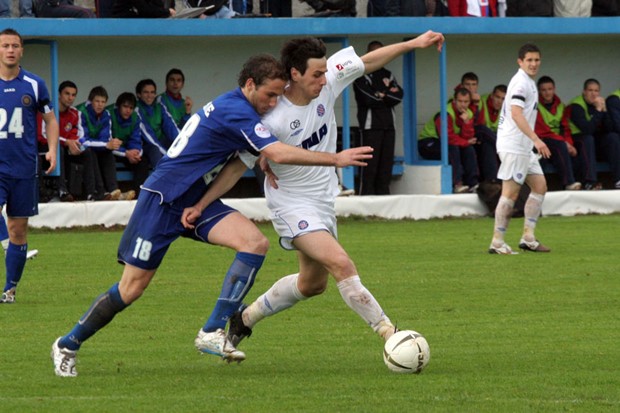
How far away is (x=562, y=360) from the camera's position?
7.77 m

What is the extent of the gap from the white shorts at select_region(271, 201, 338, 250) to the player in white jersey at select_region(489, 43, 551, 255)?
262 inches

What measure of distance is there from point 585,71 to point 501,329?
1611 centimetres

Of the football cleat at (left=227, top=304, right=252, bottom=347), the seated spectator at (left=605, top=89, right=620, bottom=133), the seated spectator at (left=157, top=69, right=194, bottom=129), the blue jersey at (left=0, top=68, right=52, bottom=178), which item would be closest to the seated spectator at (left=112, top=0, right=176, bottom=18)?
the seated spectator at (left=157, top=69, right=194, bottom=129)

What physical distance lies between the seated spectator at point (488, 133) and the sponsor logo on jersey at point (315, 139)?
13.2 meters

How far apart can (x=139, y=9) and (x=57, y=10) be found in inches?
47.7

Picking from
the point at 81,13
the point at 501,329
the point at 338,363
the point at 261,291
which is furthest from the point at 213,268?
the point at 81,13

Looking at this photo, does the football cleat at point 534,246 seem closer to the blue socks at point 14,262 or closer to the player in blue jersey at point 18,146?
the player in blue jersey at point 18,146

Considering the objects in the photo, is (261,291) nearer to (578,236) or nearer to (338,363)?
(338,363)

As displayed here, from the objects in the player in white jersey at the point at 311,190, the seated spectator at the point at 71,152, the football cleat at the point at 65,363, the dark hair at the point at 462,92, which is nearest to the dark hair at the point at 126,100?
the seated spectator at the point at 71,152

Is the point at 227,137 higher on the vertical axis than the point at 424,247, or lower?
higher

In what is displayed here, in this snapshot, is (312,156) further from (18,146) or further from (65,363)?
(18,146)

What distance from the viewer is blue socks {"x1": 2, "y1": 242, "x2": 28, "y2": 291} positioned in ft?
35.3

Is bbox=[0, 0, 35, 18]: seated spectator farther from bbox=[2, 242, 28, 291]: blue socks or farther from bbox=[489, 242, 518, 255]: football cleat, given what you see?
bbox=[2, 242, 28, 291]: blue socks

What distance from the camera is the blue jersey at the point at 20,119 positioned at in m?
10.9
